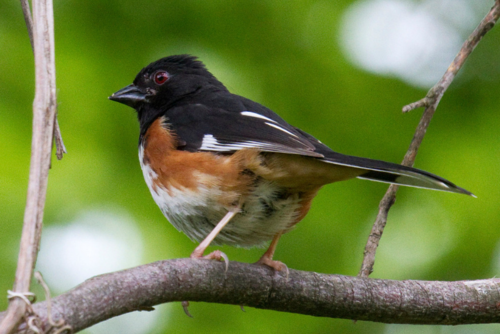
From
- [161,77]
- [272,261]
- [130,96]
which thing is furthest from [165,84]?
[272,261]

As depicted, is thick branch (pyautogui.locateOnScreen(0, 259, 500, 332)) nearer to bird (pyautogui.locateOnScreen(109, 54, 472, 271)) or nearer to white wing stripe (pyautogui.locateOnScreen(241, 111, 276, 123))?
bird (pyautogui.locateOnScreen(109, 54, 472, 271))

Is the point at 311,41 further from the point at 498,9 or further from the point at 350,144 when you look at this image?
the point at 498,9

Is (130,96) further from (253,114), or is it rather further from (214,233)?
(214,233)

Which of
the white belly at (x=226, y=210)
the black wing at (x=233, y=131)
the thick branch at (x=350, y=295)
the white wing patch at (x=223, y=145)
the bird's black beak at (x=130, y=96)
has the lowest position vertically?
the thick branch at (x=350, y=295)

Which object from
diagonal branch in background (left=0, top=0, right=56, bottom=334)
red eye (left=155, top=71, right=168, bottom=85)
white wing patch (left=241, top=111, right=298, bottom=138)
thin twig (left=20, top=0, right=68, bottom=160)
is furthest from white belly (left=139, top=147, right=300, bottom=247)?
diagonal branch in background (left=0, top=0, right=56, bottom=334)

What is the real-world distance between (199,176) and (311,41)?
1.26 metres

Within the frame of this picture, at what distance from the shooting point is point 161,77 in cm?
333

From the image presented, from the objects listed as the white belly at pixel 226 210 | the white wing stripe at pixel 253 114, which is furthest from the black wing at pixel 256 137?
the white belly at pixel 226 210

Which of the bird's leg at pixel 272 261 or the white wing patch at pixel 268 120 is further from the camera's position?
the white wing patch at pixel 268 120

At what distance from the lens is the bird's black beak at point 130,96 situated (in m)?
3.07

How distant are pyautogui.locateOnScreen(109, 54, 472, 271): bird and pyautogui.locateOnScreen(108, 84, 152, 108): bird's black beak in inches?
0.6

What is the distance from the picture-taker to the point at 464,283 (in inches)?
89.7

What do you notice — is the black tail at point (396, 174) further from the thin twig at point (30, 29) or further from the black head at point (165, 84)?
the black head at point (165, 84)

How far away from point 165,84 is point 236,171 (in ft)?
3.45
